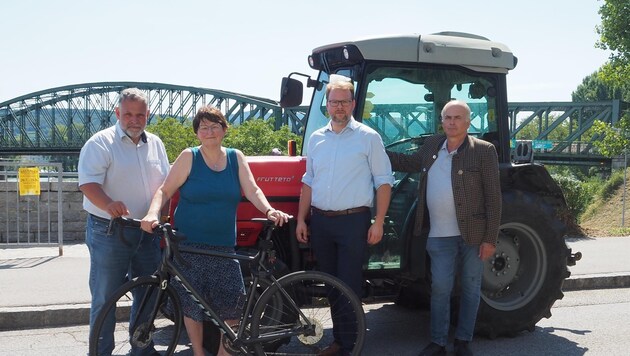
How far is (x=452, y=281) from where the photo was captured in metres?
5.35

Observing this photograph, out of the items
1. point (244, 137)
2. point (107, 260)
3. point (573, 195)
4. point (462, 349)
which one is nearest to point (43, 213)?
point (107, 260)

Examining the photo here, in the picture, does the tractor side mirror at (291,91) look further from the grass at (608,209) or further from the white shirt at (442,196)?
the grass at (608,209)

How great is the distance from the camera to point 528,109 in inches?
3898

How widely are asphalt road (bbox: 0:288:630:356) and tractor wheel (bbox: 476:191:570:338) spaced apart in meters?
0.19

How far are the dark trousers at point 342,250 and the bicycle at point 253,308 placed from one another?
7 centimetres

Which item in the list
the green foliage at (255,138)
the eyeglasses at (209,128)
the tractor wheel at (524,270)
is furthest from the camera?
the green foliage at (255,138)

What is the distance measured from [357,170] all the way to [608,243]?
8.39 m

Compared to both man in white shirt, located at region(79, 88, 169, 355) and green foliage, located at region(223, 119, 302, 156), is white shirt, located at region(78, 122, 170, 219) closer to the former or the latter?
man in white shirt, located at region(79, 88, 169, 355)

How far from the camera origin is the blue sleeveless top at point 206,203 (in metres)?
4.59

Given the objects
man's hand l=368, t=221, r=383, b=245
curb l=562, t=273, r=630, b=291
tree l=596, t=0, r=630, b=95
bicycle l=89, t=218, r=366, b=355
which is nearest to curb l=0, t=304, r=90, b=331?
bicycle l=89, t=218, r=366, b=355

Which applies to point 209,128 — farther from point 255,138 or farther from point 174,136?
point 255,138

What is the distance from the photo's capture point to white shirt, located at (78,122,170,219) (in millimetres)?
4594

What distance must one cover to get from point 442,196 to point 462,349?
1160 mm

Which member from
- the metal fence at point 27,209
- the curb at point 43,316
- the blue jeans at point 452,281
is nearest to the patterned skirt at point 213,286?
the blue jeans at point 452,281
